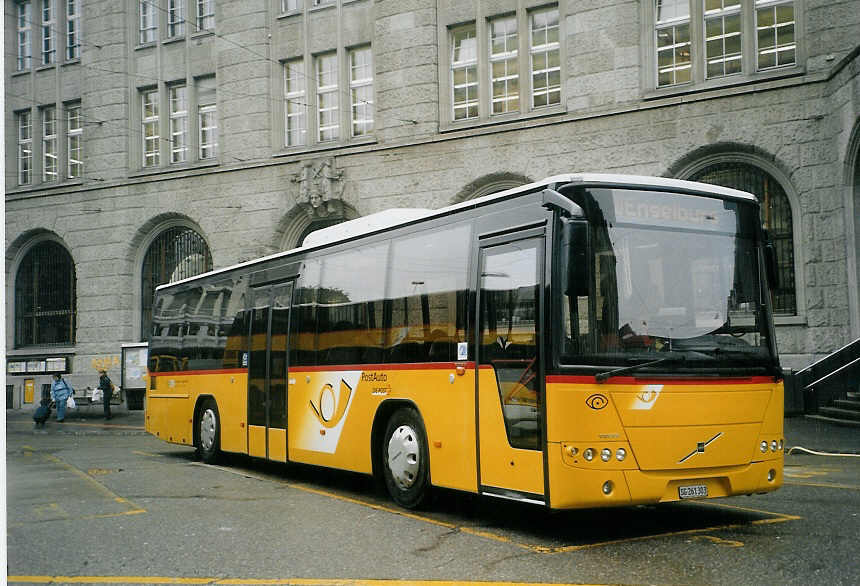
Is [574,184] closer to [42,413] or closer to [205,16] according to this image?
[42,413]

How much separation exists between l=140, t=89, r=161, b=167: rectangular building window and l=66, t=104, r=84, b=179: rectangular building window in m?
2.25

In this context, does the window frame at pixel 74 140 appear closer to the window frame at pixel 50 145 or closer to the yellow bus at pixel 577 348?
the window frame at pixel 50 145

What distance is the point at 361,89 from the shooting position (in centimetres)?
2798

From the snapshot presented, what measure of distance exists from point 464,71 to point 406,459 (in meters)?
17.5

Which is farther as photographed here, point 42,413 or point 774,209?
point 42,413

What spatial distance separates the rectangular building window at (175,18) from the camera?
31.1 m

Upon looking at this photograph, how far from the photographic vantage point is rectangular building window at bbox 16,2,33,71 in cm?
3120

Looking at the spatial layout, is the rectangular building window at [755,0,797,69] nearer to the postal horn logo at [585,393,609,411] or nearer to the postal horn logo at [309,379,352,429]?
the postal horn logo at [309,379,352,429]

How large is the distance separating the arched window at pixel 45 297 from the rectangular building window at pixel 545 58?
56.0ft

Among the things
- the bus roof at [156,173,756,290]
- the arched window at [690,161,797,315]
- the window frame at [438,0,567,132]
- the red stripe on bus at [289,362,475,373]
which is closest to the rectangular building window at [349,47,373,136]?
the window frame at [438,0,567,132]

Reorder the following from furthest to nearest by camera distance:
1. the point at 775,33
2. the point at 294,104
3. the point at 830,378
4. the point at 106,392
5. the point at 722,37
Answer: the point at 294,104 < the point at 106,392 < the point at 722,37 < the point at 775,33 < the point at 830,378

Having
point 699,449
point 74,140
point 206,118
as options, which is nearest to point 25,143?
point 74,140

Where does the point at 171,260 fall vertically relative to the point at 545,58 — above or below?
below

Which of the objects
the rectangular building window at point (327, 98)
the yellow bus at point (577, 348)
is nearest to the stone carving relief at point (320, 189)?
the rectangular building window at point (327, 98)
